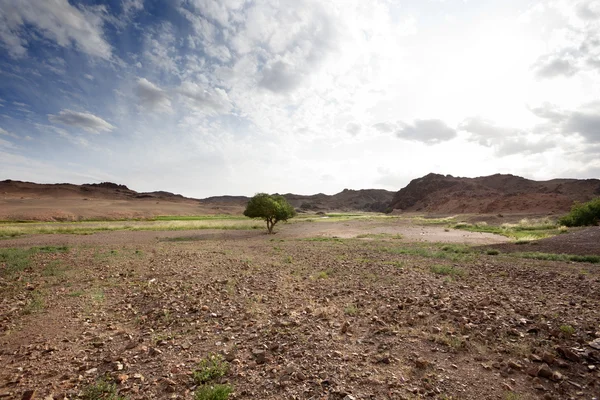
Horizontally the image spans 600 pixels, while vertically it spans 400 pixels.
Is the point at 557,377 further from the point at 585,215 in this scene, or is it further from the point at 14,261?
the point at 585,215

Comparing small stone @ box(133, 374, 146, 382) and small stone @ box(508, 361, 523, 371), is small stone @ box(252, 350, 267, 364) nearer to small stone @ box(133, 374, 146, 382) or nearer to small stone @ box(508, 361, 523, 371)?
small stone @ box(133, 374, 146, 382)

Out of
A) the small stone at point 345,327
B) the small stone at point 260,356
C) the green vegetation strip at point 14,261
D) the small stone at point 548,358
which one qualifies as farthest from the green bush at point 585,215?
the green vegetation strip at point 14,261

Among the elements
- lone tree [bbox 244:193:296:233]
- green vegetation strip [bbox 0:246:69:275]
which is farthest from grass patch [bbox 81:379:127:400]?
lone tree [bbox 244:193:296:233]

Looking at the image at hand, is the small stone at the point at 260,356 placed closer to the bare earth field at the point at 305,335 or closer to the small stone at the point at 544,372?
the bare earth field at the point at 305,335

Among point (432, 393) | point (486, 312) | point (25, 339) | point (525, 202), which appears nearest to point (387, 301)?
point (486, 312)

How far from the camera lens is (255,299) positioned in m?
10.3

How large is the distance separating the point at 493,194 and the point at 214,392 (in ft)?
481

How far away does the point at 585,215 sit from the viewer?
3978cm

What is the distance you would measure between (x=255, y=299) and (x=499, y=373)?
23.8 feet

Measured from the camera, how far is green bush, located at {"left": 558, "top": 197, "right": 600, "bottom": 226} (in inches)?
1534

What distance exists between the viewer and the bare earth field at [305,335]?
17.4 ft

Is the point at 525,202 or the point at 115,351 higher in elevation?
the point at 525,202

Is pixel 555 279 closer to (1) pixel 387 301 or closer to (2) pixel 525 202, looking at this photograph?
(1) pixel 387 301

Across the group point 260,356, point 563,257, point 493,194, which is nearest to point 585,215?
point 563,257
